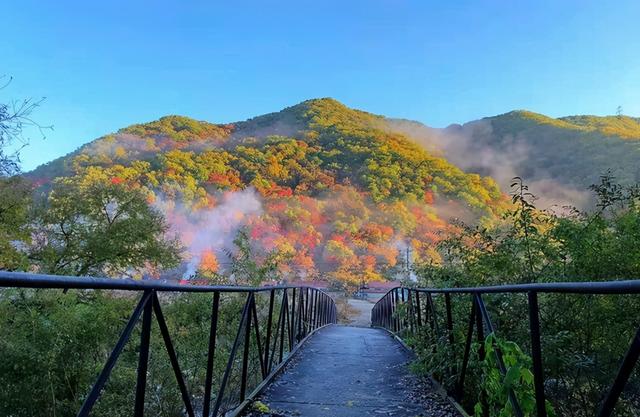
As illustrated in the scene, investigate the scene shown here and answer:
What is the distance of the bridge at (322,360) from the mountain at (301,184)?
2956cm

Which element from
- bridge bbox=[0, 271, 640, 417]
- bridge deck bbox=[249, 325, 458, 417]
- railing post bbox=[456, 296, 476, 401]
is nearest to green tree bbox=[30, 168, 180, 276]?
bridge bbox=[0, 271, 640, 417]

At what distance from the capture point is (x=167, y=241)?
18.6 m

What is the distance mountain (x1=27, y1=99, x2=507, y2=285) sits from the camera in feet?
147

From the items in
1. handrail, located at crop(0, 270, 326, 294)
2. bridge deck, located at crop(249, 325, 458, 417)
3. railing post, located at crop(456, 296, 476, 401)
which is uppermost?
handrail, located at crop(0, 270, 326, 294)

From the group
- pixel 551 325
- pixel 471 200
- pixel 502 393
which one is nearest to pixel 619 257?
pixel 551 325

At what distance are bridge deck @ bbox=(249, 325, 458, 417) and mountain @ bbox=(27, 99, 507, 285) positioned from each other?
30.1m

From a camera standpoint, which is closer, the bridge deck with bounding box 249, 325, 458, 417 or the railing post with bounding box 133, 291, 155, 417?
the railing post with bounding box 133, 291, 155, 417

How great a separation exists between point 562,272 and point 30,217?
53.2 feet

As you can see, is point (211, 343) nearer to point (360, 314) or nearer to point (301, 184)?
point (360, 314)

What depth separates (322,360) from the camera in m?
5.67

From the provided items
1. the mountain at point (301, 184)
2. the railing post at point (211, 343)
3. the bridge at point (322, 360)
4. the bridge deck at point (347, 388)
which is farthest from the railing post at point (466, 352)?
the mountain at point (301, 184)

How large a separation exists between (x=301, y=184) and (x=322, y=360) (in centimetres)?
5678

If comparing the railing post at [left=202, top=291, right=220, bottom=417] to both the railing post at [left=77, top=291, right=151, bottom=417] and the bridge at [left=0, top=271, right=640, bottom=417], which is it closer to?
the bridge at [left=0, top=271, right=640, bottom=417]

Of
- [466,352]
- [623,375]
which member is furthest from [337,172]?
[623,375]
